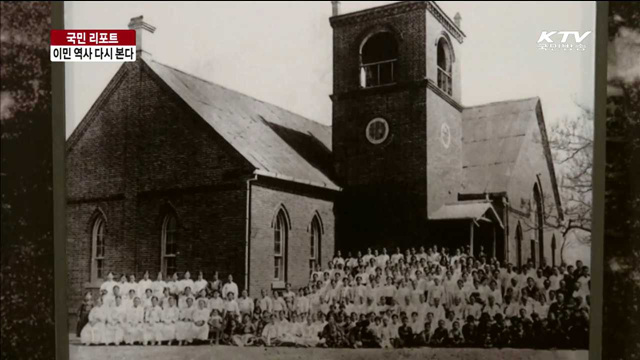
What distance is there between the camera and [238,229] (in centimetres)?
516

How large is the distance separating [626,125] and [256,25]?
2698 mm

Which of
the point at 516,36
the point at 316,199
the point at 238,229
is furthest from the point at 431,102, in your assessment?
the point at 238,229

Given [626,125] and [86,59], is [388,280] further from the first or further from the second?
[86,59]

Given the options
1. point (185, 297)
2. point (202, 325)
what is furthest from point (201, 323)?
point (185, 297)

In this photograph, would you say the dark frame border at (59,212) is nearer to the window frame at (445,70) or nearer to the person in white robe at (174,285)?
the person in white robe at (174,285)

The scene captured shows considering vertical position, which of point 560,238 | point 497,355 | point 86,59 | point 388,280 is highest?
point 86,59

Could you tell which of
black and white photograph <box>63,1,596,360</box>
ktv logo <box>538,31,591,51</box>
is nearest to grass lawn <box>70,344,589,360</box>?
black and white photograph <box>63,1,596,360</box>

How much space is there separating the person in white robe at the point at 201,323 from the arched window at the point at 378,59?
2.03 meters

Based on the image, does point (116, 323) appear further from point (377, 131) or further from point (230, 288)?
point (377, 131)

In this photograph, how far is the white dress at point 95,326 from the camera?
536cm

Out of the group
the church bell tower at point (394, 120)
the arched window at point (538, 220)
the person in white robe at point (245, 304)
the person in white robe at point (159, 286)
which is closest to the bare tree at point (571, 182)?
the arched window at point (538, 220)

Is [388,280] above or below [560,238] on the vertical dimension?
below

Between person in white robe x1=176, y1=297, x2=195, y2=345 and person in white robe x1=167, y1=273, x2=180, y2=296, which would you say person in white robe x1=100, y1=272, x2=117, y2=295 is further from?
person in white robe x1=176, y1=297, x2=195, y2=345

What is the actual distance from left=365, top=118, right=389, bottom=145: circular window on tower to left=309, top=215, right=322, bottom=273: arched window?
0.72m
